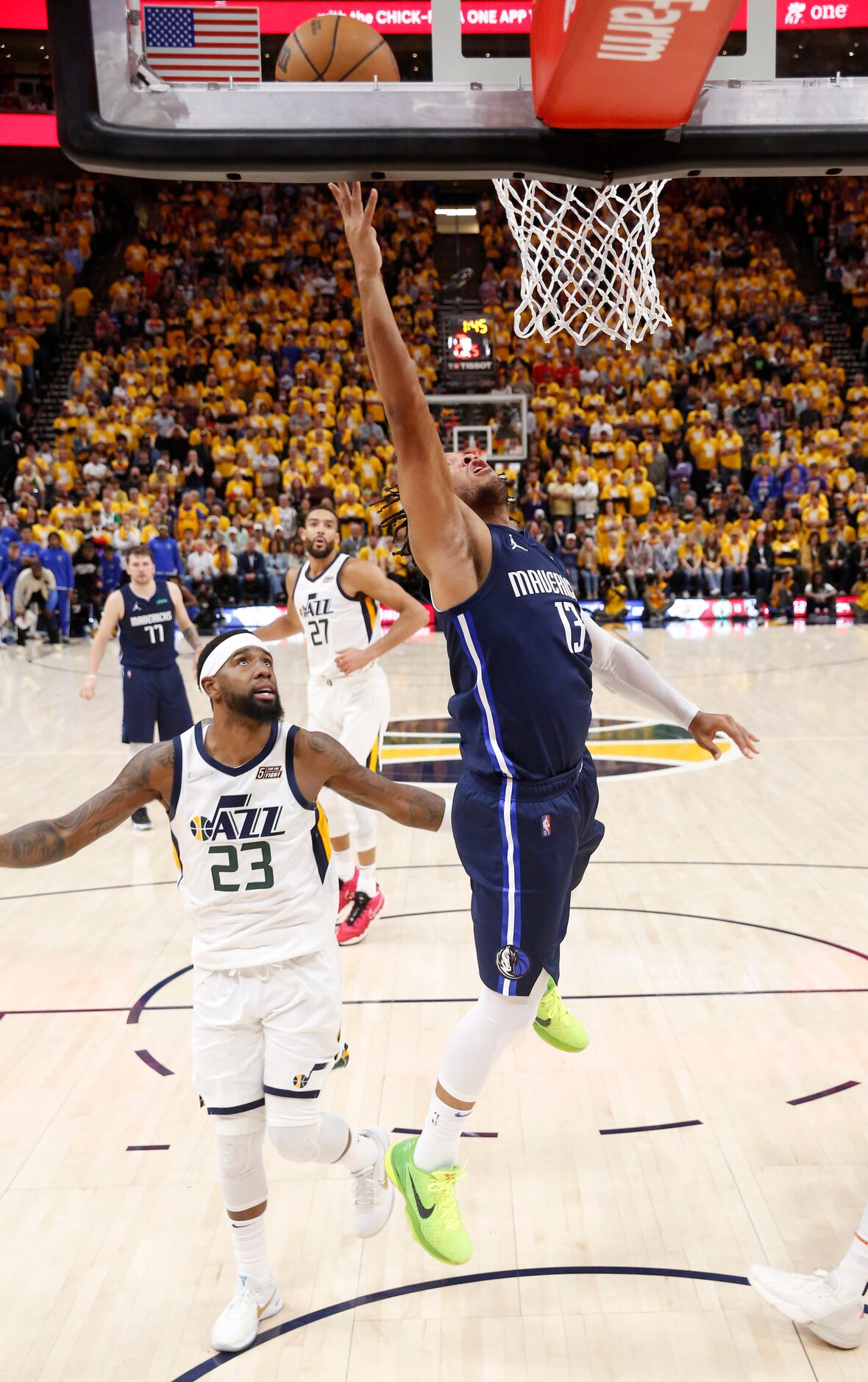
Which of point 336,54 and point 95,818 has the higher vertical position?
point 336,54

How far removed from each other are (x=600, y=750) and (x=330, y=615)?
4.13 meters

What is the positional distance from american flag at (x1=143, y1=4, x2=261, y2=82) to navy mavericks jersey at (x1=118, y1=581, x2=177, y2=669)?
3.87m

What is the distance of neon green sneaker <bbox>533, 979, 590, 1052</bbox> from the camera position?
3.99m

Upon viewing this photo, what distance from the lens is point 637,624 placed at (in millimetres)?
17656

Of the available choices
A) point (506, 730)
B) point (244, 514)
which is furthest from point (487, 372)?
point (506, 730)

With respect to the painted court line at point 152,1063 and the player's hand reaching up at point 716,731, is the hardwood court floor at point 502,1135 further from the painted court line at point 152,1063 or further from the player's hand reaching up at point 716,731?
the player's hand reaching up at point 716,731

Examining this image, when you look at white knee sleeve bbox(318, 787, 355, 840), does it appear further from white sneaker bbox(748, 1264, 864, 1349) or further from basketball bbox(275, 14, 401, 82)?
white sneaker bbox(748, 1264, 864, 1349)

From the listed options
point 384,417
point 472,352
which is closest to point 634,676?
point 384,417

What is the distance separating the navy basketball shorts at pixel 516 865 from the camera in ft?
10.7

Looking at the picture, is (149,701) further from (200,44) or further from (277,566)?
(277,566)

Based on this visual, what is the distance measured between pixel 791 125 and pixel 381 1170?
386 cm

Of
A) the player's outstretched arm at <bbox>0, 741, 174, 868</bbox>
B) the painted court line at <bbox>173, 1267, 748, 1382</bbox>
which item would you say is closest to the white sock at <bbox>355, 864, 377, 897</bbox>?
the painted court line at <bbox>173, 1267, 748, 1382</bbox>

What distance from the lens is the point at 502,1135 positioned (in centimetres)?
413

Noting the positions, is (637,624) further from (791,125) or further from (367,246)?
(367,246)
